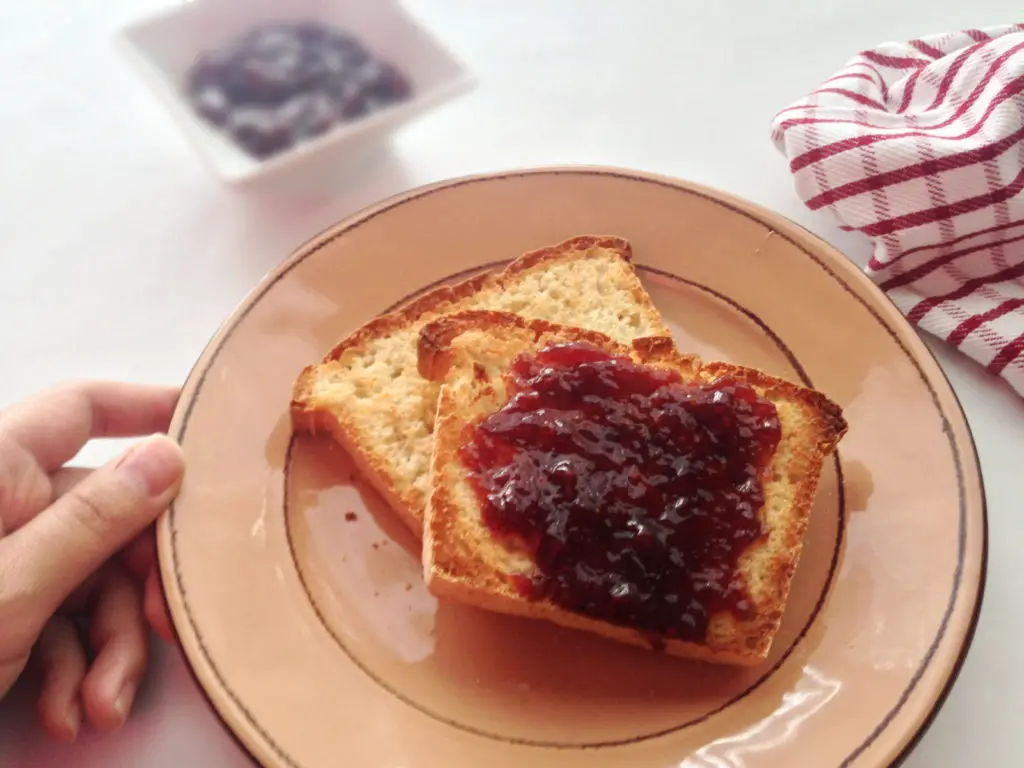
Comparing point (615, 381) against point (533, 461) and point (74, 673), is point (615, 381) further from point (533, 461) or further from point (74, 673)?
point (74, 673)

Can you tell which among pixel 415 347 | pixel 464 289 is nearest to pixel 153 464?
pixel 415 347

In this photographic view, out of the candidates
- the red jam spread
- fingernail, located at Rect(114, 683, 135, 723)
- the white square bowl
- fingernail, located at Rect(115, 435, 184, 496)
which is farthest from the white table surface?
the red jam spread

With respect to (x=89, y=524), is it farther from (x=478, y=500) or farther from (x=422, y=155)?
(x=422, y=155)

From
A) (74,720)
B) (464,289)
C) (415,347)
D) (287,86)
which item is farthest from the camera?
(287,86)

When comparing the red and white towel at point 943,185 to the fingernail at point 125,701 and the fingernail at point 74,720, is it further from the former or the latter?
the fingernail at point 74,720

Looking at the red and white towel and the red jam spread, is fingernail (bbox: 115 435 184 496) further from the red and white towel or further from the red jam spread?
the red and white towel

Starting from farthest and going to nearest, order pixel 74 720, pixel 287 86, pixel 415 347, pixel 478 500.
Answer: pixel 287 86 → pixel 415 347 → pixel 478 500 → pixel 74 720
